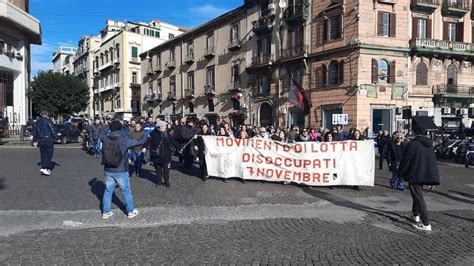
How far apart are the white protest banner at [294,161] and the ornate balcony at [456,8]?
1037 inches

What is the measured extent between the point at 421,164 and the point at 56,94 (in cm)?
4541

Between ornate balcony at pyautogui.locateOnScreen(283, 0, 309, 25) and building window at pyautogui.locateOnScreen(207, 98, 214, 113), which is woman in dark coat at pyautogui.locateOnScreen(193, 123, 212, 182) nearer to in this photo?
ornate balcony at pyautogui.locateOnScreen(283, 0, 309, 25)

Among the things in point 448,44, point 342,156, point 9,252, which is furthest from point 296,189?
point 448,44

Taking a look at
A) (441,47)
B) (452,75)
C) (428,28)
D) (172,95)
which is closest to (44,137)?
(428,28)

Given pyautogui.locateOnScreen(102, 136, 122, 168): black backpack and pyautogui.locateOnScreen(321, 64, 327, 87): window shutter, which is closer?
pyautogui.locateOnScreen(102, 136, 122, 168): black backpack

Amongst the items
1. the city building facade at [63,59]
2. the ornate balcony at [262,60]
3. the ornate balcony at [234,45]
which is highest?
the city building facade at [63,59]

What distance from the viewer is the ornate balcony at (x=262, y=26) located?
34750 millimetres

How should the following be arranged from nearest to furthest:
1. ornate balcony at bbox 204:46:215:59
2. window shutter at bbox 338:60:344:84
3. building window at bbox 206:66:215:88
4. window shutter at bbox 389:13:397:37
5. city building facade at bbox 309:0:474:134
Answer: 1. city building facade at bbox 309:0:474:134
2. window shutter at bbox 389:13:397:37
3. window shutter at bbox 338:60:344:84
4. ornate balcony at bbox 204:46:215:59
5. building window at bbox 206:66:215:88

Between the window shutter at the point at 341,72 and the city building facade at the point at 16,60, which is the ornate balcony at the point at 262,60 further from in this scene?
the city building facade at the point at 16,60

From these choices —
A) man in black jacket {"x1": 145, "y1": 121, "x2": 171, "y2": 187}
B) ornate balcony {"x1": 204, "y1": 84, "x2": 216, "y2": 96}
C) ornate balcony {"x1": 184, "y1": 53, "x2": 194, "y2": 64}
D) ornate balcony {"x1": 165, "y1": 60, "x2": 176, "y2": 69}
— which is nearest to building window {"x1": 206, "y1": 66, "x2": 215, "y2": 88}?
ornate balcony {"x1": 204, "y1": 84, "x2": 216, "y2": 96}

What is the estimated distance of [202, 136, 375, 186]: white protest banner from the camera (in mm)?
10008

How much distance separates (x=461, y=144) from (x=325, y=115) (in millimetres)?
12586

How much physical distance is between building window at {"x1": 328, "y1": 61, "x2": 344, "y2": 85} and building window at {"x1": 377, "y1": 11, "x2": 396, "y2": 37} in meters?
3.48

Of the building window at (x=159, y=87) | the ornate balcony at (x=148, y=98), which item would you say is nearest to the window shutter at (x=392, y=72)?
the building window at (x=159, y=87)
